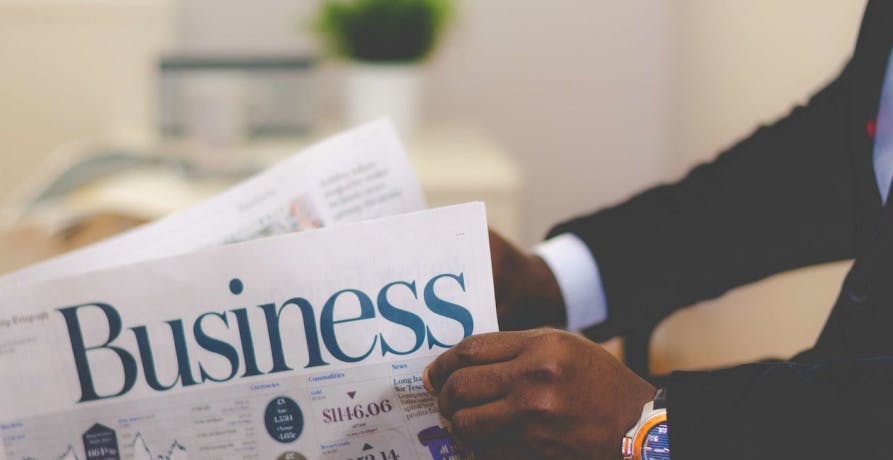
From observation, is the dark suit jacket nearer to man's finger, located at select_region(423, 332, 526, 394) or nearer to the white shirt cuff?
the white shirt cuff

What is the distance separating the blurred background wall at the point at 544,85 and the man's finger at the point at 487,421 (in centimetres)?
130

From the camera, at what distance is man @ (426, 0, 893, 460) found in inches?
18.3

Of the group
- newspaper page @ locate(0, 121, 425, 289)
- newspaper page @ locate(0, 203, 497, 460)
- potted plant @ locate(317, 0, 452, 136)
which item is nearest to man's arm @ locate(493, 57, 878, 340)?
newspaper page @ locate(0, 121, 425, 289)

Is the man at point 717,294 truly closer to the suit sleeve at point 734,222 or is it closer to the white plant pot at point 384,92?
the suit sleeve at point 734,222

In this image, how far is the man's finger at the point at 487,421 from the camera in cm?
47

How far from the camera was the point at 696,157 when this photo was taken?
1749 millimetres

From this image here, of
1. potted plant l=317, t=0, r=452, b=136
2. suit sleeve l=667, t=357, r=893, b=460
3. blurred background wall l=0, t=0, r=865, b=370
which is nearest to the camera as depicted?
suit sleeve l=667, t=357, r=893, b=460

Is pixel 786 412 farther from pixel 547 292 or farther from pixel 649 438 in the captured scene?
pixel 547 292

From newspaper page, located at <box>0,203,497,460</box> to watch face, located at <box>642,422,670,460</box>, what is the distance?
106 millimetres

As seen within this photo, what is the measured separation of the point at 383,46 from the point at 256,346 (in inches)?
45.5

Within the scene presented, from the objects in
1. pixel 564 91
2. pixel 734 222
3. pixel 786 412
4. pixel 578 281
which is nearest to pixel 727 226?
pixel 734 222

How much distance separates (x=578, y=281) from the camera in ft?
2.65

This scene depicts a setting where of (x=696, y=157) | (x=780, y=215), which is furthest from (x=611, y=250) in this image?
(x=696, y=157)

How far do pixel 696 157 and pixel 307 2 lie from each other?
0.87m
